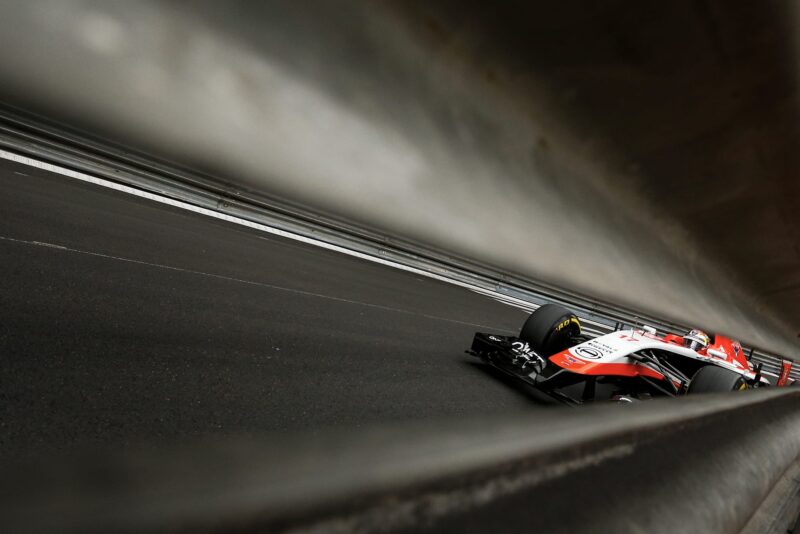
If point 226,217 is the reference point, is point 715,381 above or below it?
above

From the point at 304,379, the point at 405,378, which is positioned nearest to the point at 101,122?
the point at 304,379

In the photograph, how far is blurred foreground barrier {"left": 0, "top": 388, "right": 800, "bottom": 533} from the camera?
0.24 metres

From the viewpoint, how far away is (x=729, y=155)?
66.8 inches

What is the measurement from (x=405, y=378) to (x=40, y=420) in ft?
7.76

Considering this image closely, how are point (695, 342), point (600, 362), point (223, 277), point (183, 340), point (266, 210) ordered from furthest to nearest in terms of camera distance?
point (266, 210)
point (695, 342)
point (223, 277)
point (600, 362)
point (183, 340)

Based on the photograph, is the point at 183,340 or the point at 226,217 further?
the point at 226,217

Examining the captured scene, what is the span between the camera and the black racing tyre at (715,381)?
177 inches

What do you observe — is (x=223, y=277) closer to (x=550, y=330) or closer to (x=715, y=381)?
(x=550, y=330)

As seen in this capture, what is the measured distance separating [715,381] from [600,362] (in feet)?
3.78

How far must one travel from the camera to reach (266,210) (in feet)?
28.8

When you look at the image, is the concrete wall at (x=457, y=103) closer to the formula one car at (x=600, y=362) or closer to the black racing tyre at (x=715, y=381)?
the formula one car at (x=600, y=362)

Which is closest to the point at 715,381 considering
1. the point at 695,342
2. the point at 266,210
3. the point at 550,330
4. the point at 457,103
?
the point at 695,342

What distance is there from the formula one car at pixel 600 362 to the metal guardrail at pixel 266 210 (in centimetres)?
52

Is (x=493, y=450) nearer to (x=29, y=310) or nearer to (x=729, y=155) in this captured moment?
(x=729, y=155)
